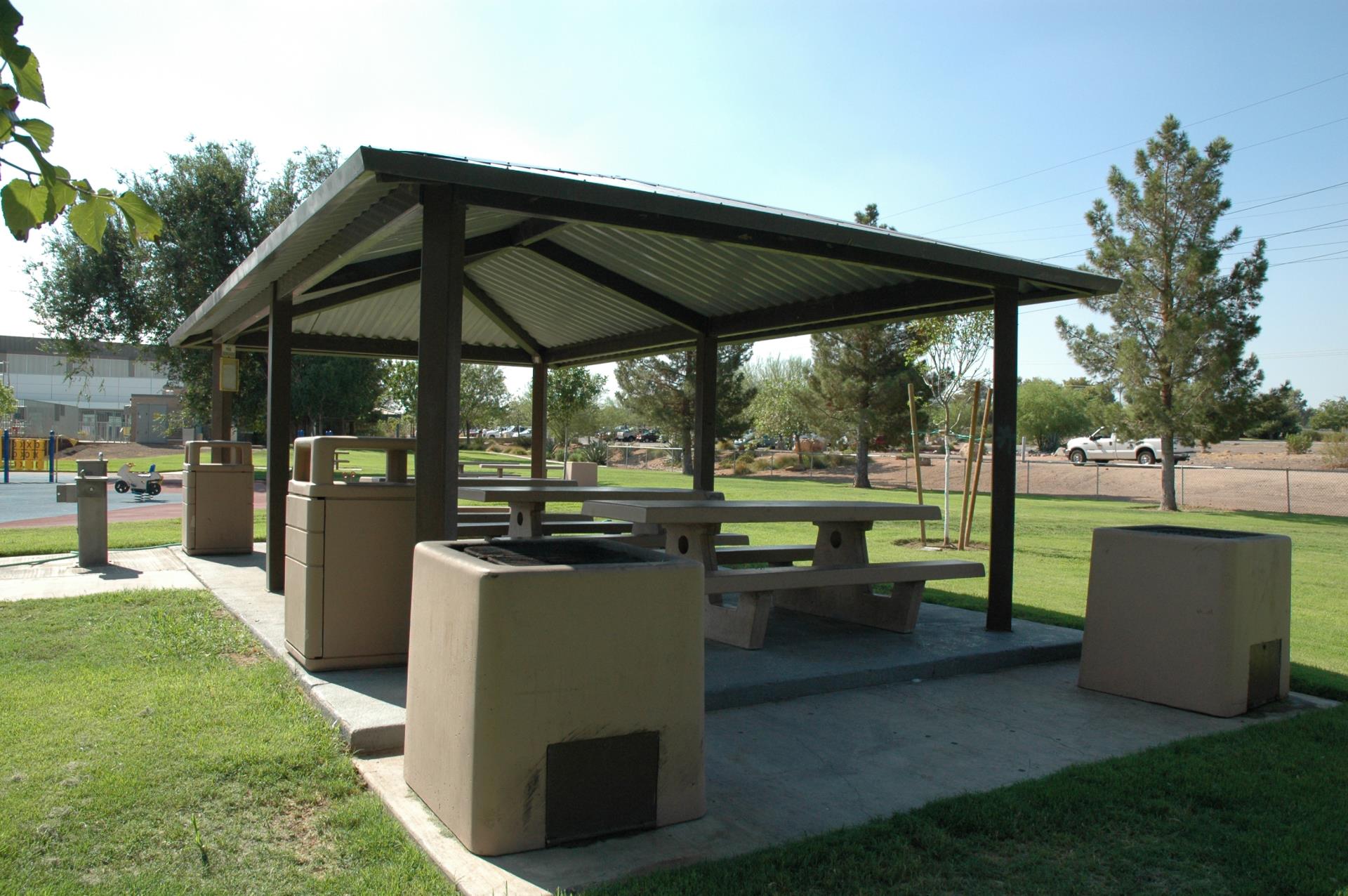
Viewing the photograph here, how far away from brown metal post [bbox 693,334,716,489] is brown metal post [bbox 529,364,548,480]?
9.59 feet

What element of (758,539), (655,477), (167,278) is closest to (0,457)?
(167,278)

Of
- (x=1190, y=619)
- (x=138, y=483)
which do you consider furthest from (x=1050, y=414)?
(x=1190, y=619)

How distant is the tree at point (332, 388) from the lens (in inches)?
1135

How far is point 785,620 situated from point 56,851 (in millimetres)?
5038

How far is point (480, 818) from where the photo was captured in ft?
10.1

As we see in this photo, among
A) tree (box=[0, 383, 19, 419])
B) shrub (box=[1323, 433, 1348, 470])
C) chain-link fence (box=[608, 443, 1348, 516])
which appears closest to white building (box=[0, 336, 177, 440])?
tree (box=[0, 383, 19, 419])

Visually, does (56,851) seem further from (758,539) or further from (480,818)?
(758,539)

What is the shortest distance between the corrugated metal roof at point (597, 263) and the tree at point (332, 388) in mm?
18330

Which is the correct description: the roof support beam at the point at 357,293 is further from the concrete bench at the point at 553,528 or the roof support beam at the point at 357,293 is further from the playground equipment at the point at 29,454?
the playground equipment at the point at 29,454

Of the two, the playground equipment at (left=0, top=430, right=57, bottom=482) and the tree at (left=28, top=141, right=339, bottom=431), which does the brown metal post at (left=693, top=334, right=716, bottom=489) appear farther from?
the playground equipment at (left=0, top=430, right=57, bottom=482)

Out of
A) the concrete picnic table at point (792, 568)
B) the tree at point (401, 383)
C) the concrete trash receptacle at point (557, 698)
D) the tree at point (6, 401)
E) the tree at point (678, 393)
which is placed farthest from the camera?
the tree at point (6, 401)

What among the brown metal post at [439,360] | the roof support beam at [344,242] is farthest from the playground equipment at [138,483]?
the brown metal post at [439,360]

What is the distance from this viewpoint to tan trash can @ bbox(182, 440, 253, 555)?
404 inches

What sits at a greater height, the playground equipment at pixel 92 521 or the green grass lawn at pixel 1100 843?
the playground equipment at pixel 92 521
